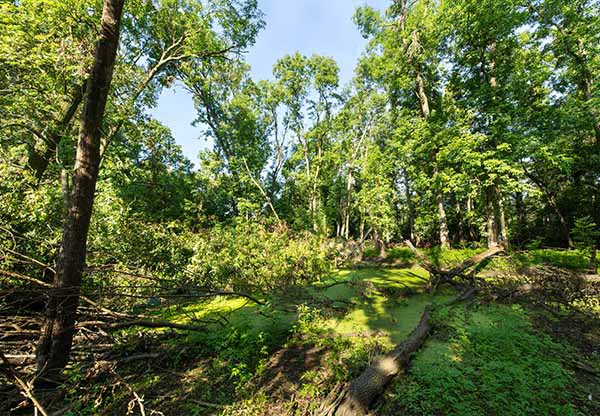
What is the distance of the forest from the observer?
7.61ft

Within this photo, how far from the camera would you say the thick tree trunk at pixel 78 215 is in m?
2.17

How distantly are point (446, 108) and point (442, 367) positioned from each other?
11.0 m

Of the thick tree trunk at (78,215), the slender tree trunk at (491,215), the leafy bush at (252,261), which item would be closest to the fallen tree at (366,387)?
the thick tree trunk at (78,215)

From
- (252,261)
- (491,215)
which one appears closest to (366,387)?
(252,261)

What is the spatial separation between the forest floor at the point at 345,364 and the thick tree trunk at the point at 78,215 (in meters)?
0.34

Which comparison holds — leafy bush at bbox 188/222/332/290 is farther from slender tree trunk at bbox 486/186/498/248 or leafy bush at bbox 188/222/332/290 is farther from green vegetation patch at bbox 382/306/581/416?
slender tree trunk at bbox 486/186/498/248

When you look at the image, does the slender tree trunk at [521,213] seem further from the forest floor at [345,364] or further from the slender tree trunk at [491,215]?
the forest floor at [345,364]

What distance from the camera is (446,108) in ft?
33.4

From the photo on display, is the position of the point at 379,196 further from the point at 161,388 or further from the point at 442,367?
the point at 161,388

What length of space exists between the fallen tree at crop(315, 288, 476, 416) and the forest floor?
120 mm

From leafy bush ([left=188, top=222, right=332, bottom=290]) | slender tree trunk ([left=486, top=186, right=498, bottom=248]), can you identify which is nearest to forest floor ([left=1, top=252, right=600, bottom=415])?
leafy bush ([left=188, top=222, right=332, bottom=290])

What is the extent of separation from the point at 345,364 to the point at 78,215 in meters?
3.50

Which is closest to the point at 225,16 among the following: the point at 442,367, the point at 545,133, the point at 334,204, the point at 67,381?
the point at 67,381

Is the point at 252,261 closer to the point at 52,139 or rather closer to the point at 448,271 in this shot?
the point at 448,271
